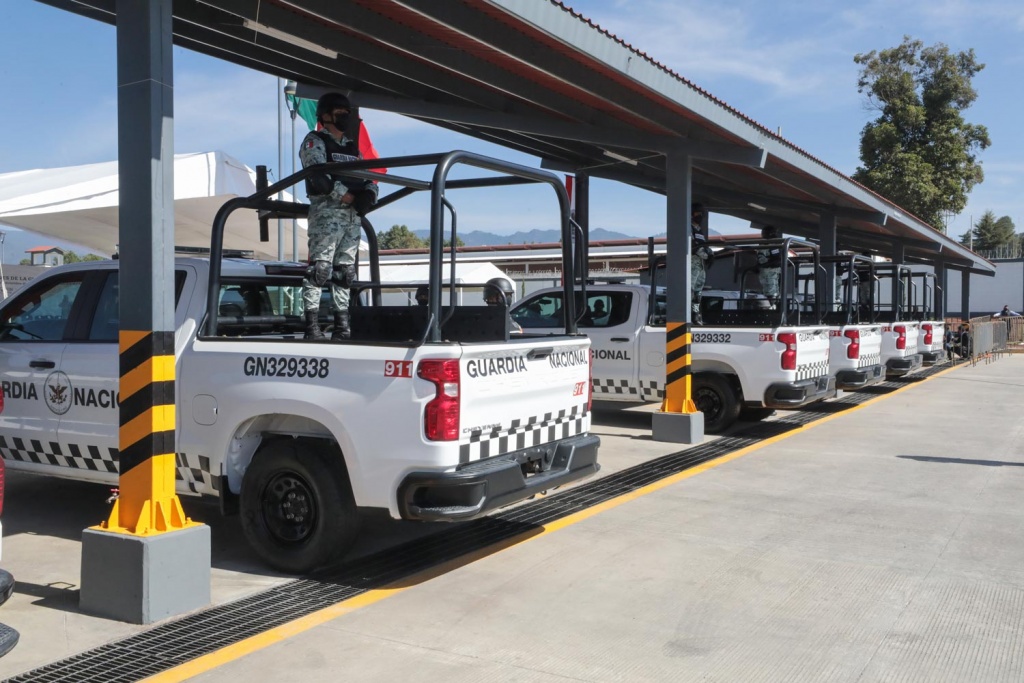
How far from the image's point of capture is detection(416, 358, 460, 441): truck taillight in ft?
15.3

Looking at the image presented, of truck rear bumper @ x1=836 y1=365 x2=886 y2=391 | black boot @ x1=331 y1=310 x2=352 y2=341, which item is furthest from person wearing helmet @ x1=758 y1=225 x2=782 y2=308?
black boot @ x1=331 y1=310 x2=352 y2=341

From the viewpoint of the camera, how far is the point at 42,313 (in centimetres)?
633

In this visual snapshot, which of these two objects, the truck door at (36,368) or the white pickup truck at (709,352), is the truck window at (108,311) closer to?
the truck door at (36,368)

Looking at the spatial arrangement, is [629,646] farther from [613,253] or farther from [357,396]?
[613,253]

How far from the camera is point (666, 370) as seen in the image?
34.4 ft

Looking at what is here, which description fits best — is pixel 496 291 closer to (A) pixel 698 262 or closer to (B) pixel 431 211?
(B) pixel 431 211

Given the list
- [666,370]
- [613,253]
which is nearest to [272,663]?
[666,370]

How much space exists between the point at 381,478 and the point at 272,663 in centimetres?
113

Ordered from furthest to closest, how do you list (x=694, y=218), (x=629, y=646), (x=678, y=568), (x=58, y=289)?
(x=694, y=218), (x=58, y=289), (x=678, y=568), (x=629, y=646)

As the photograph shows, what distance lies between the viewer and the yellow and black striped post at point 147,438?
15.1 feet

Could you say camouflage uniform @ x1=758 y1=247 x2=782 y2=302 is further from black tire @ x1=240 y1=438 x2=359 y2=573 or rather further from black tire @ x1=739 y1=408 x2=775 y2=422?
black tire @ x1=240 y1=438 x2=359 y2=573

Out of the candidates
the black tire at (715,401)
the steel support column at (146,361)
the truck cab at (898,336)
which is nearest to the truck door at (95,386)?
the steel support column at (146,361)

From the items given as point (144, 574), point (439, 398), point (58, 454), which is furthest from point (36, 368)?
point (439, 398)

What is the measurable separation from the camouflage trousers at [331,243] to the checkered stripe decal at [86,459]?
122 cm
